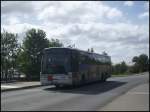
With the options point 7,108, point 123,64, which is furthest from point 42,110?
point 123,64

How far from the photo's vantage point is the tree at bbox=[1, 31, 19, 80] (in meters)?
60.7

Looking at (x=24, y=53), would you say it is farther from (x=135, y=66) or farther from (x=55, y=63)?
(x=135, y=66)

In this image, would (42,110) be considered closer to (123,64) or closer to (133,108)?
(133,108)

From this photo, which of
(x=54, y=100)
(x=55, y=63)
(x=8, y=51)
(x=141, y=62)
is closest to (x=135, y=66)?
(x=141, y=62)

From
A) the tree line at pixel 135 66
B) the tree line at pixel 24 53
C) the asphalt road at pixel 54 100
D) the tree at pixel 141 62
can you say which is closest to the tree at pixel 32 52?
the tree line at pixel 24 53

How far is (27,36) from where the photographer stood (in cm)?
5894

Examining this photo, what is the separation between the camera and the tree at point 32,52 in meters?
56.7

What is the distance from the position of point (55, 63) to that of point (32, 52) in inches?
1108

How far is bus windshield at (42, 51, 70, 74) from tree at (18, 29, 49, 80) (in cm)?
2494

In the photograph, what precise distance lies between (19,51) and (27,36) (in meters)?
4.63

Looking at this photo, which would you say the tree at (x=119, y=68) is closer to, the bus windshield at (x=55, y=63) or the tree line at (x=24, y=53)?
the tree line at (x=24, y=53)

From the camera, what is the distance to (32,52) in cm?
5791

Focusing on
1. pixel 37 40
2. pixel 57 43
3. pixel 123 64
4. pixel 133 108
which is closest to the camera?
pixel 133 108

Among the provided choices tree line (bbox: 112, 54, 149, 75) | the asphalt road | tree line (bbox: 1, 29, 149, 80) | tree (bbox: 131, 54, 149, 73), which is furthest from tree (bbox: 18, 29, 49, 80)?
tree (bbox: 131, 54, 149, 73)
